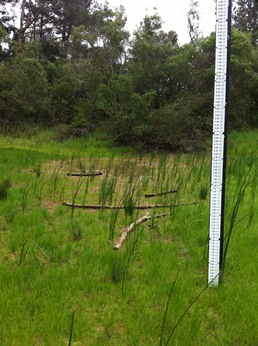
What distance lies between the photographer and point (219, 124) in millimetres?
1969

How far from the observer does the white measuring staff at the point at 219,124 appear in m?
1.93

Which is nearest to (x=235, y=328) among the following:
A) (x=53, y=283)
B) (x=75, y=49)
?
(x=53, y=283)

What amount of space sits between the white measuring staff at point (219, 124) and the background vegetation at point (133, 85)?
26.0 feet

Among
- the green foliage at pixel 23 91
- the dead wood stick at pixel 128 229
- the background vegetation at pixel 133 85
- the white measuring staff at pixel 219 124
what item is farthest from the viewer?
the green foliage at pixel 23 91

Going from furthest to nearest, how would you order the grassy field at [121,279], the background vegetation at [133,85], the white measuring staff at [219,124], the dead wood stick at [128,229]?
the background vegetation at [133,85] → the dead wood stick at [128,229] → the white measuring staff at [219,124] → the grassy field at [121,279]

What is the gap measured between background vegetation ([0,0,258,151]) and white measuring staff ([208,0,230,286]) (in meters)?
7.92

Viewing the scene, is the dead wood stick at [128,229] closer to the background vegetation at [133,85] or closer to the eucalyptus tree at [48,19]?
the background vegetation at [133,85]

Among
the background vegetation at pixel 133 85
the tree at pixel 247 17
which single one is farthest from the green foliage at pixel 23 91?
the tree at pixel 247 17

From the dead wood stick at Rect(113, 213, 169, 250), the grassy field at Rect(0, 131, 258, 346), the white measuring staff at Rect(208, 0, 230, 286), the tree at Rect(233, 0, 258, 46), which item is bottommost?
the grassy field at Rect(0, 131, 258, 346)

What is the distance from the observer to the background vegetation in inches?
439

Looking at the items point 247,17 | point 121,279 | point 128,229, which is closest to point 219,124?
point 121,279

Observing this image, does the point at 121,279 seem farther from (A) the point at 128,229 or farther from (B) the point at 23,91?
(B) the point at 23,91

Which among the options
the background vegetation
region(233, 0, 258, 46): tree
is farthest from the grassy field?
region(233, 0, 258, 46): tree

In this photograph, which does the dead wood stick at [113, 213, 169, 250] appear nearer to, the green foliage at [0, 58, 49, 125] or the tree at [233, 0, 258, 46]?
the green foliage at [0, 58, 49, 125]
